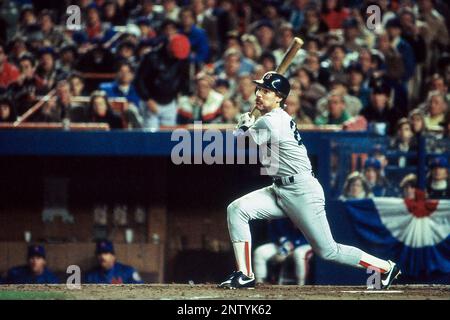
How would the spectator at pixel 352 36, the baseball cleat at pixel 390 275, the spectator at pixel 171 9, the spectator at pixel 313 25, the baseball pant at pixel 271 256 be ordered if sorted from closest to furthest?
the baseball cleat at pixel 390 275
the baseball pant at pixel 271 256
the spectator at pixel 352 36
the spectator at pixel 313 25
the spectator at pixel 171 9

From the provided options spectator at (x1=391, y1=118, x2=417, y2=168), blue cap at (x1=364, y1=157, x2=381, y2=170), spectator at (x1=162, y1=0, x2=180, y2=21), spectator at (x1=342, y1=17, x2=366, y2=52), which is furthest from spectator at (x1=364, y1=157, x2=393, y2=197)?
spectator at (x1=162, y1=0, x2=180, y2=21)

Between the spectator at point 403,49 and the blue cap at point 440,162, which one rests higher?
the spectator at point 403,49

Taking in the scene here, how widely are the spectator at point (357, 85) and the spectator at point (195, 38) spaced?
6.90 feet

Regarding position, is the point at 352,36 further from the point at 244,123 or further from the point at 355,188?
the point at 244,123

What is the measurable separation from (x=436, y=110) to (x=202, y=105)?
2.91 m

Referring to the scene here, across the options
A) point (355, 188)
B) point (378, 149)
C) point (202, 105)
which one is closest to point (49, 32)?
point (202, 105)

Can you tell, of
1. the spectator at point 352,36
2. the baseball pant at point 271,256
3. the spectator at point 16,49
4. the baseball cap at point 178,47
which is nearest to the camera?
the baseball pant at point 271,256

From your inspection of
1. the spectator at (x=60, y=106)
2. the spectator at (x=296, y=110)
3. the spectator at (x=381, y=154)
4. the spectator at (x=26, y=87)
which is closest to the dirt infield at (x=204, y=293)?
the spectator at (x=381, y=154)

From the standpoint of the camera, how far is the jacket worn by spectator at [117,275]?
1345 cm

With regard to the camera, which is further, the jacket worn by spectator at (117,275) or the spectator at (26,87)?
the spectator at (26,87)

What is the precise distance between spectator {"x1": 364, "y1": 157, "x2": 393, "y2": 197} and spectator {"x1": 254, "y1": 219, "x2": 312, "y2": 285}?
3.52 ft

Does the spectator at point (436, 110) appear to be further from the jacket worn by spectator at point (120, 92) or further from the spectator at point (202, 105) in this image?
the jacket worn by spectator at point (120, 92)

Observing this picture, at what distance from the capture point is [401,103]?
1423 cm

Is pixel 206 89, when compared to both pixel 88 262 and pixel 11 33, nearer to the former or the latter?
pixel 88 262
